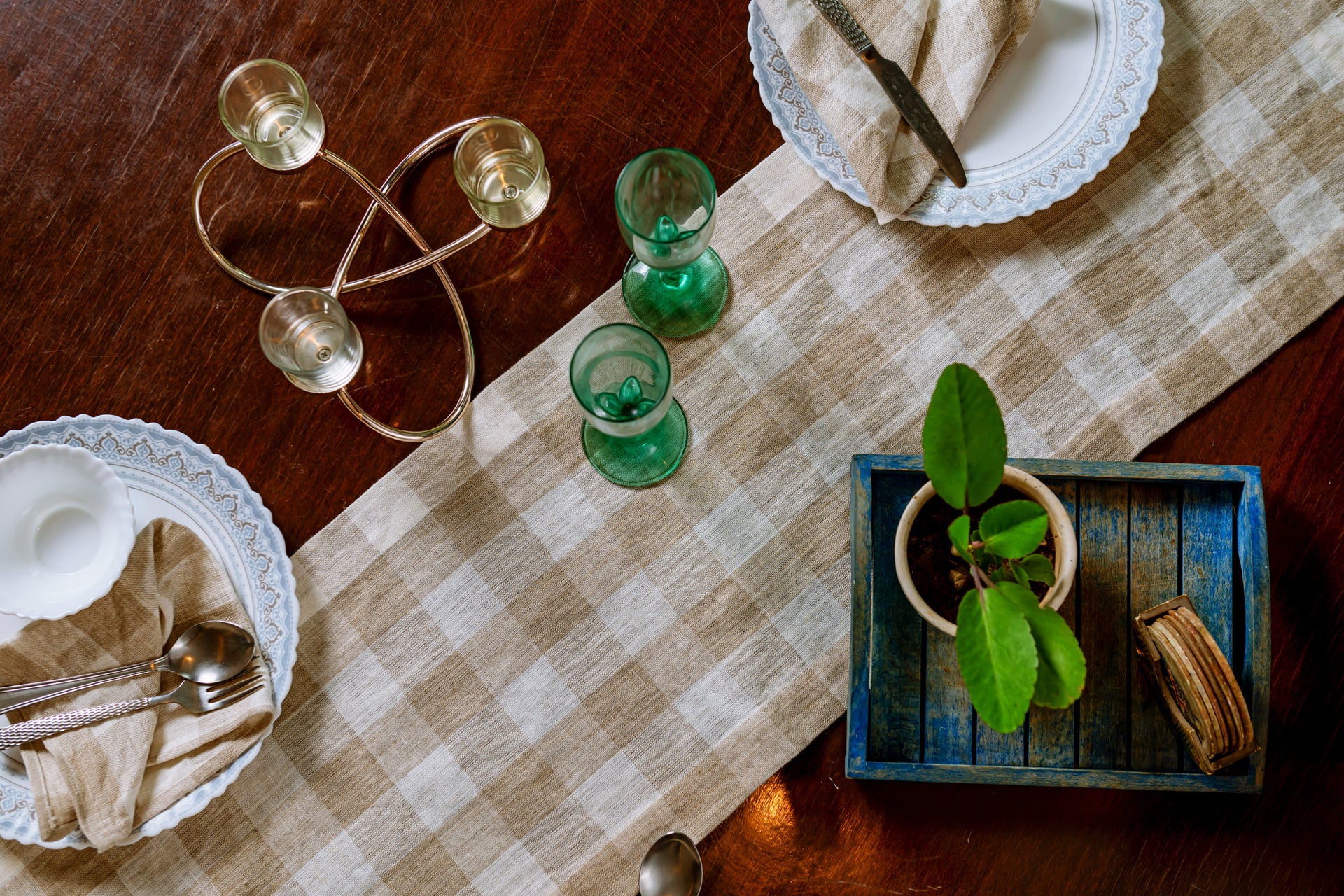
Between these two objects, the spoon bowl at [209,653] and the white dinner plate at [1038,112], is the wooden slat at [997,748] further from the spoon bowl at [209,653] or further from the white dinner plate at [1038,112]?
the spoon bowl at [209,653]

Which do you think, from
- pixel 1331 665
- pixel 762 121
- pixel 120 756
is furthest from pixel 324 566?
pixel 1331 665

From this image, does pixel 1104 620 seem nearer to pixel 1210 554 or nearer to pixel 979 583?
pixel 1210 554

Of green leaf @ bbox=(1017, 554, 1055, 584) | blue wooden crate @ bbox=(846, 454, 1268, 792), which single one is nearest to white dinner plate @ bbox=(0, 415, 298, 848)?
blue wooden crate @ bbox=(846, 454, 1268, 792)

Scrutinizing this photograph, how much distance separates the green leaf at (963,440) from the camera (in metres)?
0.60

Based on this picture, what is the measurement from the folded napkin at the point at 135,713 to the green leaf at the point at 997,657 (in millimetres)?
614

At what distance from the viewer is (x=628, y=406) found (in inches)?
34.0

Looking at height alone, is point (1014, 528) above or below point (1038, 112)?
below

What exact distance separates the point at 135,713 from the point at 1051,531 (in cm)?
82

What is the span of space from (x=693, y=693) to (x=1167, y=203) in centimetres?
67

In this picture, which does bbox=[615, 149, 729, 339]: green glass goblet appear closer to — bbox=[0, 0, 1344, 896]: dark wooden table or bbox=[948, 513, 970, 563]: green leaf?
bbox=[0, 0, 1344, 896]: dark wooden table

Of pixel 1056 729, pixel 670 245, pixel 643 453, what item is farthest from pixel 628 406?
pixel 1056 729

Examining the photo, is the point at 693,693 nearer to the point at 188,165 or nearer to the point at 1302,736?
the point at 1302,736

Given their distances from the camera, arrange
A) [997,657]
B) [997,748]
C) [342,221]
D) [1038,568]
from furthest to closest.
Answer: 1. [342,221]
2. [997,748]
3. [1038,568]
4. [997,657]

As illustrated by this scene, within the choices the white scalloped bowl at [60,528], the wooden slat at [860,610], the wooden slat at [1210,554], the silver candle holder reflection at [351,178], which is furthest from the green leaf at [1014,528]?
the white scalloped bowl at [60,528]
